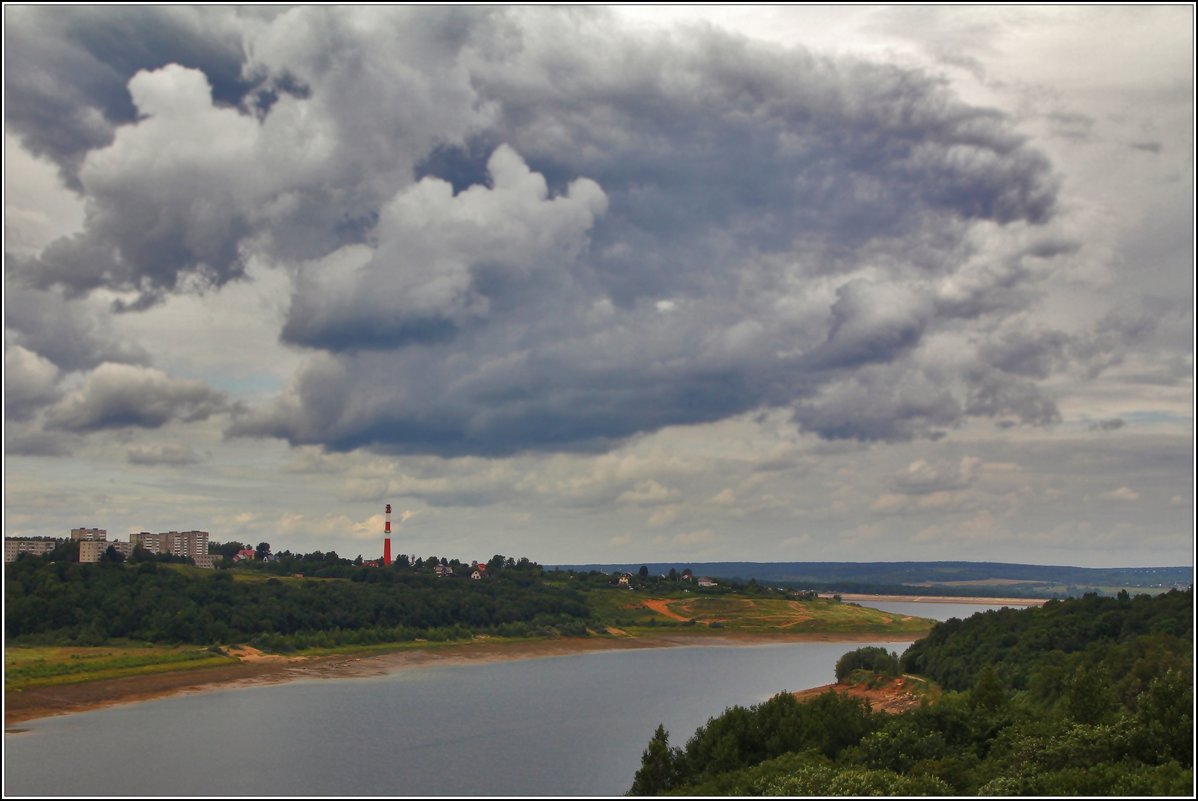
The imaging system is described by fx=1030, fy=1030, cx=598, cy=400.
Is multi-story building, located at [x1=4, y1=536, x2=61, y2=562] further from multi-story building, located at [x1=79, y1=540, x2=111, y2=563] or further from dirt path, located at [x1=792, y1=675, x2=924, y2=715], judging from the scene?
dirt path, located at [x1=792, y1=675, x2=924, y2=715]

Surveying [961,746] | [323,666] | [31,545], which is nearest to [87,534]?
[31,545]

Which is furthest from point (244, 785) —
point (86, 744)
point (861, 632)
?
point (861, 632)

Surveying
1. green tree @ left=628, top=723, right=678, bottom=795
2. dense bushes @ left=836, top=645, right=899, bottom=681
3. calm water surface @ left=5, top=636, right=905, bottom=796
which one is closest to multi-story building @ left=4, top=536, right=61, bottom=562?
calm water surface @ left=5, top=636, right=905, bottom=796

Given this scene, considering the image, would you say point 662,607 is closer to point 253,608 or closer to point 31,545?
point 253,608

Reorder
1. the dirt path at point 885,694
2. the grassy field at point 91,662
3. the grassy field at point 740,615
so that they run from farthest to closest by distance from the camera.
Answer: the grassy field at point 740,615, the grassy field at point 91,662, the dirt path at point 885,694

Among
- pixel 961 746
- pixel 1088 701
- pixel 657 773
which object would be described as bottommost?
pixel 657 773

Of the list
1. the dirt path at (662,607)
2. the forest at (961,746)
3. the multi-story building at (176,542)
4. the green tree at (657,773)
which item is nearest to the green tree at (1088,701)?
the forest at (961,746)

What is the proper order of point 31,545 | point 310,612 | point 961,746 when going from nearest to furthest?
point 961,746, point 310,612, point 31,545

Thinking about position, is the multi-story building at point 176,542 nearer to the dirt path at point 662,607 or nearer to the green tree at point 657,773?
the dirt path at point 662,607

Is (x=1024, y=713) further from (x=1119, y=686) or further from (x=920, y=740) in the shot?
(x=1119, y=686)
